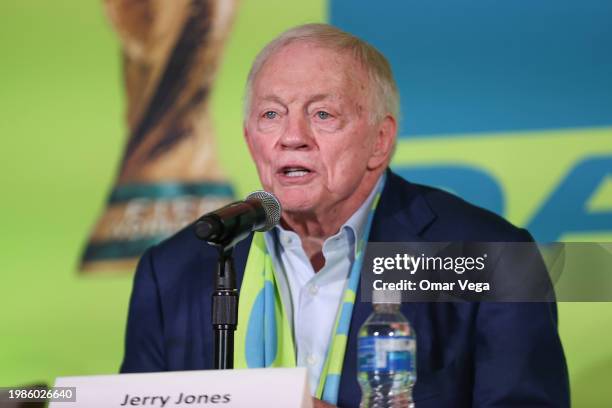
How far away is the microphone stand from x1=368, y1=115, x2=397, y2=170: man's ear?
3.66ft

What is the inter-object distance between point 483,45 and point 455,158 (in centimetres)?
37

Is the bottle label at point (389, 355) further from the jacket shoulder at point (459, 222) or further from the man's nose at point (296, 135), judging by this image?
the man's nose at point (296, 135)

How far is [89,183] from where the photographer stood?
365cm

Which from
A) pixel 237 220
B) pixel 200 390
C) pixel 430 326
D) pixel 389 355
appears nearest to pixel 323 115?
pixel 430 326

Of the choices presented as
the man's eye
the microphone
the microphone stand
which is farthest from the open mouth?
the microphone stand

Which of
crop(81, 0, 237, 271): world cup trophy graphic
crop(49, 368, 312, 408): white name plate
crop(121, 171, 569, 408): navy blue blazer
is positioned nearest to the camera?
crop(49, 368, 312, 408): white name plate

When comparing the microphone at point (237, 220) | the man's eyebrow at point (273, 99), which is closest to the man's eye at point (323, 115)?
the man's eyebrow at point (273, 99)

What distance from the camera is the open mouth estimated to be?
3.00 metres

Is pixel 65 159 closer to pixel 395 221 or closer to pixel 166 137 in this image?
pixel 166 137

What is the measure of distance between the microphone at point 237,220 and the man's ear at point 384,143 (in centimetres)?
100

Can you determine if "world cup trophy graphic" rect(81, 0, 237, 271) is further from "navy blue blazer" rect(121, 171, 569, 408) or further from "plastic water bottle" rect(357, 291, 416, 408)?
"plastic water bottle" rect(357, 291, 416, 408)

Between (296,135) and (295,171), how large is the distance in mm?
103

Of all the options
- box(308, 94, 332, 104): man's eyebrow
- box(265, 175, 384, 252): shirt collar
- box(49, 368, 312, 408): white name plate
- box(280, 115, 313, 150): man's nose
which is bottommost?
box(49, 368, 312, 408): white name plate

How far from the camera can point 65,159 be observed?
12.2ft
